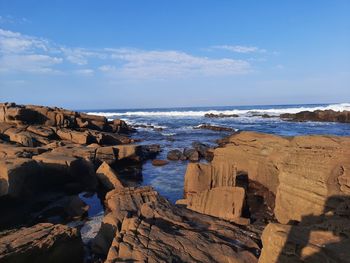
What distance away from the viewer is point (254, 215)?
31.6ft

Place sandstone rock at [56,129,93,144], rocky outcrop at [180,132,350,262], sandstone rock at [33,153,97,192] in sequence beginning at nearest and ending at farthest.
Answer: rocky outcrop at [180,132,350,262], sandstone rock at [33,153,97,192], sandstone rock at [56,129,93,144]

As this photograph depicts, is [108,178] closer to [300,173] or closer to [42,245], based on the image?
[42,245]

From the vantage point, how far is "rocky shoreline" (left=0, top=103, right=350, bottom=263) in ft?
18.0

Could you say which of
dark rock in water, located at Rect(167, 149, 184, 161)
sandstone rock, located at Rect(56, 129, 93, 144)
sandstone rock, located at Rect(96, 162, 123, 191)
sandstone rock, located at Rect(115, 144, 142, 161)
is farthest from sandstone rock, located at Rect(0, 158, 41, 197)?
sandstone rock, located at Rect(56, 129, 93, 144)

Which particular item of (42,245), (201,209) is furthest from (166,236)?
(201,209)

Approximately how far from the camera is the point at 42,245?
6184 millimetres

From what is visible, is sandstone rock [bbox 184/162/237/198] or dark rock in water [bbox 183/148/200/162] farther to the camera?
dark rock in water [bbox 183/148/200/162]

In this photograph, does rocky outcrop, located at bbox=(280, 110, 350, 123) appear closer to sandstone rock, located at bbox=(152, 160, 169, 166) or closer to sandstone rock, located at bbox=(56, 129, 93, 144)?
sandstone rock, located at bbox=(152, 160, 169, 166)

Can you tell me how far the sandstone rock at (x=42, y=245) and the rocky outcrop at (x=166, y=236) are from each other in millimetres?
655

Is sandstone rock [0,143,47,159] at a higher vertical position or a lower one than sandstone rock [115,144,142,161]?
higher

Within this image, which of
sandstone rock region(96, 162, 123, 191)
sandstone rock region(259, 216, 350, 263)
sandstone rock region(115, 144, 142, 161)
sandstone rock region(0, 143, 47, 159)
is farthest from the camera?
sandstone rock region(115, 144, 142, 161)

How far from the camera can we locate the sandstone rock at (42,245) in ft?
19.4

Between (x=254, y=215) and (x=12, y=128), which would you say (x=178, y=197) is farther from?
(x=12, y=128)

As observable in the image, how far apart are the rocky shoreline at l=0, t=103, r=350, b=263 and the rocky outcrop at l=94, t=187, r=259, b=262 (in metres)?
0.02
